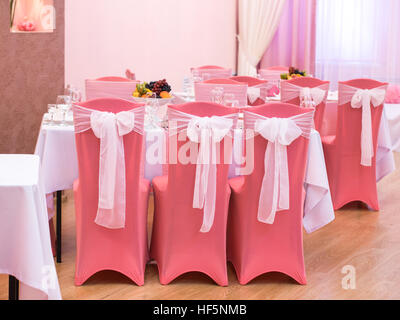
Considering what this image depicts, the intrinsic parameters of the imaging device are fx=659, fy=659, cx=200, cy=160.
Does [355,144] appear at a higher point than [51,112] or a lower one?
lower

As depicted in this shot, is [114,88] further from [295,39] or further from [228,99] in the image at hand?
[295,39]

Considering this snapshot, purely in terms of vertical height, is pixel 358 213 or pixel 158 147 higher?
pixel 158 147

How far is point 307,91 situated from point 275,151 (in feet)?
5.68

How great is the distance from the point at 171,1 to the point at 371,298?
537 centimetres

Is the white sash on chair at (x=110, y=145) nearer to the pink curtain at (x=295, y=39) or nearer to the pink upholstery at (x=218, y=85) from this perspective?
the pink upholstery at (x=218, y=85)

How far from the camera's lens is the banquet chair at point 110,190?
3189 millimetres

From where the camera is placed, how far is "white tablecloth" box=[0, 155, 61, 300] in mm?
2191

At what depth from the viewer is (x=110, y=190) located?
3.21 metres

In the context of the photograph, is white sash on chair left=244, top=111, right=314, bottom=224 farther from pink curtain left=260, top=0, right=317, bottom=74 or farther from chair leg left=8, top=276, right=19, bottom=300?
pink curtain left=260, top=0, right=317, bottom=74

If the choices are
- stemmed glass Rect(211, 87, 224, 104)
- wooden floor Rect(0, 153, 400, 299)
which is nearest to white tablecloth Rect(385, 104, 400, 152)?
wooden floor Rect(0, 153, 400, 299)

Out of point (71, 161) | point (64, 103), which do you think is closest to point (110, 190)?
point (71, 161)

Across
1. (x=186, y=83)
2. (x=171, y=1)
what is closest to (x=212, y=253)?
(x=186, y=83)

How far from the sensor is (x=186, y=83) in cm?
611
